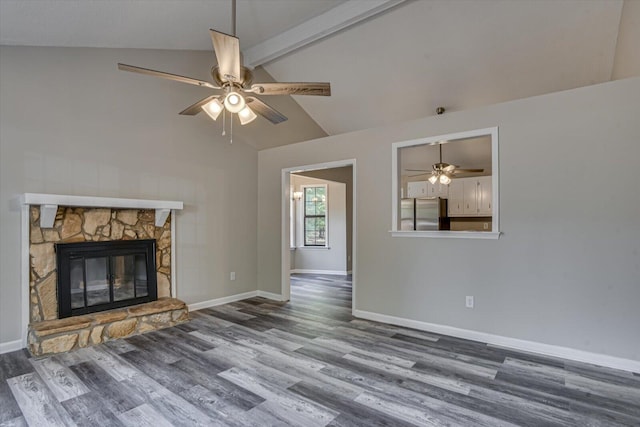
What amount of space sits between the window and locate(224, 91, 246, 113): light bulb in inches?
229

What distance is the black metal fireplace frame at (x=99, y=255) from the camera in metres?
3.52

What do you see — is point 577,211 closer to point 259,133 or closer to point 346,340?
point 346,340

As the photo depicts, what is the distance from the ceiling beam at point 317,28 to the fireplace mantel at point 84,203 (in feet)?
8.99

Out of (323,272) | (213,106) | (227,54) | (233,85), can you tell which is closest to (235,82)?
(233,85)

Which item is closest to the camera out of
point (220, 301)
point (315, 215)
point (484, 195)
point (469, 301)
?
point (469, 301)

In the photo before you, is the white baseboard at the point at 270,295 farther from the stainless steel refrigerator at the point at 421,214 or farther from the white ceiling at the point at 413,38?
the white ceiling at the point at 413,38

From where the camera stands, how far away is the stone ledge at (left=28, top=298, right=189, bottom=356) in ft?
10.4

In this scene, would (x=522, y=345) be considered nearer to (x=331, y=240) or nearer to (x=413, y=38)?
(x=413, y=38)

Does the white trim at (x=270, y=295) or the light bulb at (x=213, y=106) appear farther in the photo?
the white trim at (x=270, y=295)

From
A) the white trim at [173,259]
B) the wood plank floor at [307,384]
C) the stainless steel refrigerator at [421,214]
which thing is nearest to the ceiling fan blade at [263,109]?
the white trim at [173,259]

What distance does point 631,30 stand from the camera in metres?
3.40

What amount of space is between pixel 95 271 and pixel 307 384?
2.88 meters

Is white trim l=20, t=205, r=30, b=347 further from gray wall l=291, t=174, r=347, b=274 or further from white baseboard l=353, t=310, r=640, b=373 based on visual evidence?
gray wall l=291, t=174, r=347, b=274

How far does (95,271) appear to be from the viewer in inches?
150
